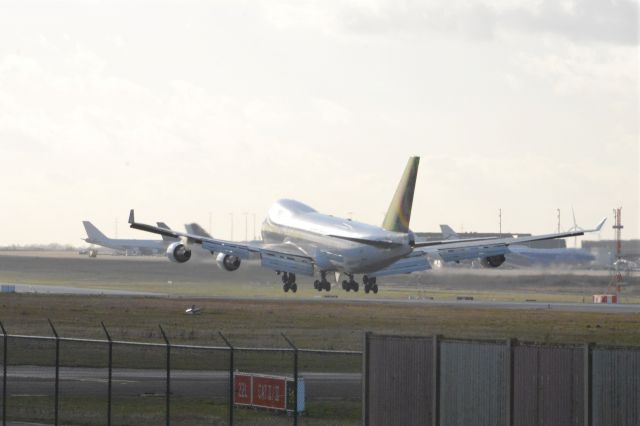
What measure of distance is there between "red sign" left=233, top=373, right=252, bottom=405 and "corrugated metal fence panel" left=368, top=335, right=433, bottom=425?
661 centimetres

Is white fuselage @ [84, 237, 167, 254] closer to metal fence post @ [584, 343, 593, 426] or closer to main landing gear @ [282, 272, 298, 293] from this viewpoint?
main landing gear @ [282, 272, 298, 293]

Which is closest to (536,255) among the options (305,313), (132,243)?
(132,243)

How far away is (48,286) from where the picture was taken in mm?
117562

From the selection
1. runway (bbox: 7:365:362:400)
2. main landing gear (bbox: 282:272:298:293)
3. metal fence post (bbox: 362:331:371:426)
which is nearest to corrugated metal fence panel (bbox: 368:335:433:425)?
metal fence post (bbox: 362:331:371:426)

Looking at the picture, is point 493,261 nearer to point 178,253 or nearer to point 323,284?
point 323,284

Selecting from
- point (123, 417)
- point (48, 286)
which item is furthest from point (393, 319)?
point (48, 286)

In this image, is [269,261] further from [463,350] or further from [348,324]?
[463,350]

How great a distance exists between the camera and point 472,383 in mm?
23984

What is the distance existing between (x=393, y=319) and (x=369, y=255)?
859 inches

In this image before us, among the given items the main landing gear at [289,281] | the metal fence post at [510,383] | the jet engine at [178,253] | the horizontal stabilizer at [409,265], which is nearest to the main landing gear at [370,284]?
the horizontal stabilizer at [409,265]

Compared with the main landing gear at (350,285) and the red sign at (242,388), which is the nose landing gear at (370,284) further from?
the red sign at (242,388)

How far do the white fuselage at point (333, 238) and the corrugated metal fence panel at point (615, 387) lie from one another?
220 ft

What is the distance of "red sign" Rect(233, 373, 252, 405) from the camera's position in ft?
104

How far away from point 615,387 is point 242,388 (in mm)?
12314
